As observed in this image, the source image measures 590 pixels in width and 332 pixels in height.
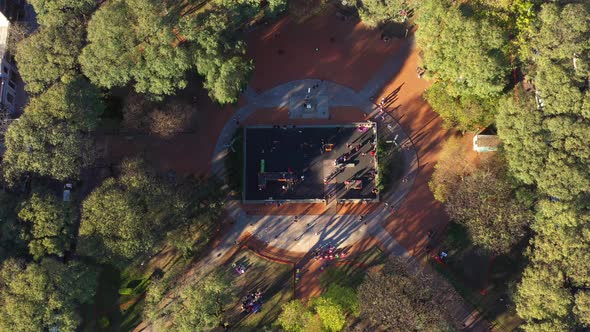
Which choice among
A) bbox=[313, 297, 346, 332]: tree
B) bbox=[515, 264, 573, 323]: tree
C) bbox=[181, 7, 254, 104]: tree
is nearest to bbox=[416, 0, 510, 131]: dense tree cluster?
bbox=[515, 264, 573, 323]: tree

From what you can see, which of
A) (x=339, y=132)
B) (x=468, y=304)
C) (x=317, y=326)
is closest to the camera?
(x=317, y=326)

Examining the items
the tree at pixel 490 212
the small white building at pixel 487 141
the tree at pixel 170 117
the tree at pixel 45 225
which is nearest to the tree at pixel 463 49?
the small white building at pixel 487 141

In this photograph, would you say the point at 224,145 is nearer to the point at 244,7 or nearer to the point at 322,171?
the point at 322,171

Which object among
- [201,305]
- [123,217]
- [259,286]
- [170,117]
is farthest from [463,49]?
[123,217]

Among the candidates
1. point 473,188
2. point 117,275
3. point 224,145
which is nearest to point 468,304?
point 473,188

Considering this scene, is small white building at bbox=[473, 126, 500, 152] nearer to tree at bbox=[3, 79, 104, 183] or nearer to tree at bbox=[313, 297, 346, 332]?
tree at bbox=[313, 297, 346, 332]

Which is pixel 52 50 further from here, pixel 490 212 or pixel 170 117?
pixel 490 212
